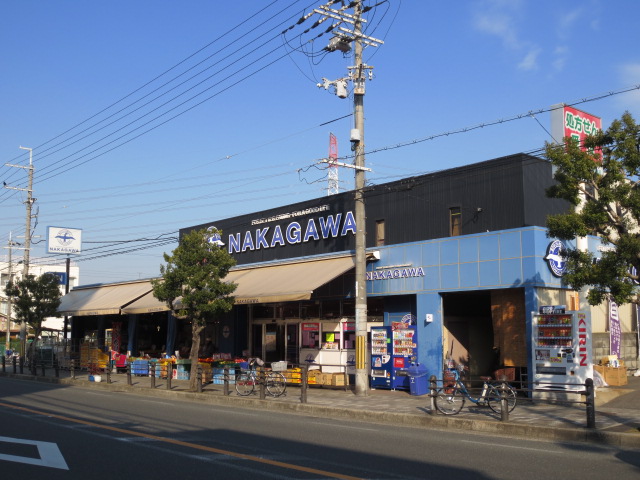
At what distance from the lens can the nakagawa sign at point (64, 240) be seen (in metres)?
40.7

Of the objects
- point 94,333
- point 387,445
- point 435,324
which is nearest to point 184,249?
point 435,324

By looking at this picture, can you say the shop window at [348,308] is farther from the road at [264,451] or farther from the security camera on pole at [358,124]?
the road at [264,451]

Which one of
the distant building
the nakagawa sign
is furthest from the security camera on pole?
the distant building

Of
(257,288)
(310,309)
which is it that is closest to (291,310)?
(310,309)

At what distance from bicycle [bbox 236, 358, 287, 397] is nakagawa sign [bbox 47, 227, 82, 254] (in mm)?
23047

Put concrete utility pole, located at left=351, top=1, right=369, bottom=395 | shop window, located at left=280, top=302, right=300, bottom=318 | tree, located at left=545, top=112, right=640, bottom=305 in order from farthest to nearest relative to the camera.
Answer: shop window, located at left=280, top=302, right=300, bottom=318, concrete utility pole, located at left=351, top=1, right=369, bottom=395, tree, located at left=545, top=112, right=640, bottom=305

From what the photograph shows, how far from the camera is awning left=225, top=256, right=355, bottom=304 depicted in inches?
878

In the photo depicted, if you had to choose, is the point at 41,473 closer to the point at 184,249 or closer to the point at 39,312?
the point at 184,249

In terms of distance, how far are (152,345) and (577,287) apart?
28.1m

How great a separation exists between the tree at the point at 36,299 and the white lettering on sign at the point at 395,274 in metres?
21.1

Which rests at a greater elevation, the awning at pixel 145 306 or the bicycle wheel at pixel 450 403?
the awning at pixel 145 306

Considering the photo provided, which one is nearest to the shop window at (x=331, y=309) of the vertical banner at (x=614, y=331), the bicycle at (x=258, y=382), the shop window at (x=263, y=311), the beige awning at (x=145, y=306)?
the shop window at (x=263, y=311)

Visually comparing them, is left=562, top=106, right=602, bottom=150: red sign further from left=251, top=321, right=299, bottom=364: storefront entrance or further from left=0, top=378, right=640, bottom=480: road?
left=251, top=321, right=299, bottom=364: storefront entrance

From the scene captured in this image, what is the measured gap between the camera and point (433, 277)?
69.5 feet
